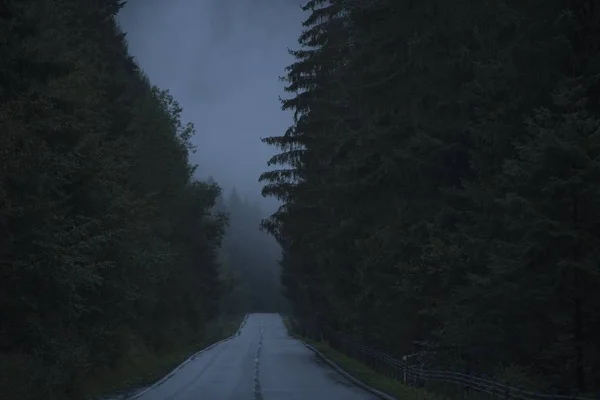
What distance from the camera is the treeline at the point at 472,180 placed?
1402cm

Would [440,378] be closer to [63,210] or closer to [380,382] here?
[380,382]

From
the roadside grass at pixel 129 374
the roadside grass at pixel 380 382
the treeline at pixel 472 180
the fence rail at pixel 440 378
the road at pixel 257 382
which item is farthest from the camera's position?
the roadside grass at pixel 129 374

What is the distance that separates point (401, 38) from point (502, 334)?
10.3 m

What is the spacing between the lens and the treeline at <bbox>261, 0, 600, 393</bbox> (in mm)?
14016

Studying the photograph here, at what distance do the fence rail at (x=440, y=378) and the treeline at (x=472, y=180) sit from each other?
0.63m

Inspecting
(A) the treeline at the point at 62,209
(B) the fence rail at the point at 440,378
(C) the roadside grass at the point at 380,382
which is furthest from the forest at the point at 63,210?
(B) the fence rail at the point at 440,378

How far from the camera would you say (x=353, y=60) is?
24844 mm

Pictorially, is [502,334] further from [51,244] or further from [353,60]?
[353,60]

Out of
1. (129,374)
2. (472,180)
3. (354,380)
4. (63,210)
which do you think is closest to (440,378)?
(472,180)

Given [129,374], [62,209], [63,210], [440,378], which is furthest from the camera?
[129,374]

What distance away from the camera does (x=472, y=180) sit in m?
22.6

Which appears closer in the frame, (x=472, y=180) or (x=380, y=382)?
(x=472, y=180)

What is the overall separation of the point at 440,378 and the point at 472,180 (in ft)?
18.6

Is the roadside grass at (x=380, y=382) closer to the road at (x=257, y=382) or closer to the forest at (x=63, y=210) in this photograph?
the road at (x=257, y=382)
